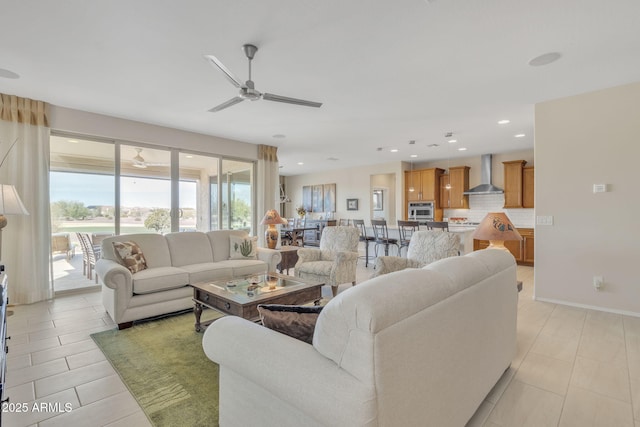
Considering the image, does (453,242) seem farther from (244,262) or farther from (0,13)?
(0,13)

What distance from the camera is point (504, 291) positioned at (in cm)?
195

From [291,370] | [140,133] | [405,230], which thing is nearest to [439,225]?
[405,230]

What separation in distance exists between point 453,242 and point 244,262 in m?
2.67

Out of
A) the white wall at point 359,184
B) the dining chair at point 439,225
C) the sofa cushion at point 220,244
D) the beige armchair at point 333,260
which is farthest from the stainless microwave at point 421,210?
the sofa cushion at point 220,244

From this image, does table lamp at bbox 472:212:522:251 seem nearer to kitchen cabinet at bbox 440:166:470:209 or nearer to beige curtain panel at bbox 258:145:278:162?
beige curtain panel at bbox 258:145:278:162

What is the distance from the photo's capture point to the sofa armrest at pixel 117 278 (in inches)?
117

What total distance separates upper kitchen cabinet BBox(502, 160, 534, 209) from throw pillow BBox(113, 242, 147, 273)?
729 cm

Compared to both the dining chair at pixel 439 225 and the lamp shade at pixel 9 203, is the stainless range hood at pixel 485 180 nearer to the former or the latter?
the dining chair at pixel 439 225

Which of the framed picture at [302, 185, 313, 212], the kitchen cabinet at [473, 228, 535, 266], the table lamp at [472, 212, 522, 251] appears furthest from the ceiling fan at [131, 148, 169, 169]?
the kitchen cabinet at [473, 228, 535, 266]

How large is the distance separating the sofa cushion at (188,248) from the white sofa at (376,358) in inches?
111

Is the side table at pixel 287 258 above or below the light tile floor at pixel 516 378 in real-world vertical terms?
above

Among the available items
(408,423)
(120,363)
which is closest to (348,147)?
(120,363)

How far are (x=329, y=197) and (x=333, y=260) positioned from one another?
6.05 metres

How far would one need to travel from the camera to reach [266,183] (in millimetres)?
6559
